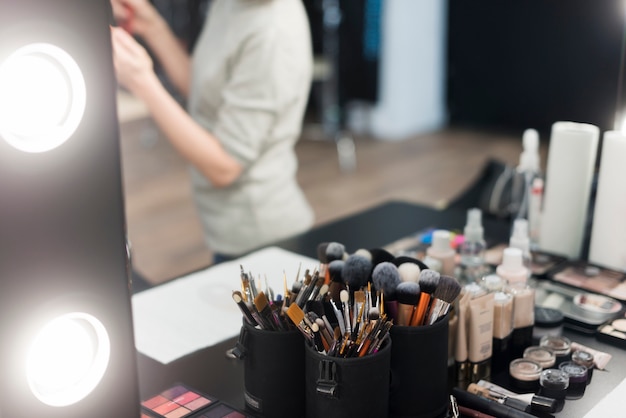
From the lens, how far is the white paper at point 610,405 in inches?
32.6

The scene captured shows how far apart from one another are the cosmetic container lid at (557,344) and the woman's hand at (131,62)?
0.81 meters

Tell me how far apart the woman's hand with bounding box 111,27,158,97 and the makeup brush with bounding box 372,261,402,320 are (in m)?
0.72

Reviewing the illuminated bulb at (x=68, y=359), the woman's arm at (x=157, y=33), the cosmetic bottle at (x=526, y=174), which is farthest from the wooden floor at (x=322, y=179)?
the illuminated bulb at (x=68, y=359)

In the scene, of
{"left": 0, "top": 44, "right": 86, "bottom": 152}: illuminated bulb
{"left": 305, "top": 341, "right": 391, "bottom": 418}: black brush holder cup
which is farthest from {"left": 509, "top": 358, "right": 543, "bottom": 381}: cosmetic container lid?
{"left": 0, "top": 44, "right": 86, "bottom": 152}: illuminated bulb

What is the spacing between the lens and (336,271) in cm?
88

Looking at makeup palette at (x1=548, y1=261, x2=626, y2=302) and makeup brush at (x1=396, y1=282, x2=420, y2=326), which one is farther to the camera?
makeup palette at (x1=548, y1=261, x2=626, y2=302)

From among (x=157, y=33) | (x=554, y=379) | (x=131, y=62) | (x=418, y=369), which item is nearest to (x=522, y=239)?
(x=554, y=379)

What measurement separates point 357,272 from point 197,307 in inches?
14.1

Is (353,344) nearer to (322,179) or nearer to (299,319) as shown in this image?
(299,319)

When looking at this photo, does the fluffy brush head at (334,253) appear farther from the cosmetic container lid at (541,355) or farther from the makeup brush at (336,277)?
the cosmetic container lid at (541,355)

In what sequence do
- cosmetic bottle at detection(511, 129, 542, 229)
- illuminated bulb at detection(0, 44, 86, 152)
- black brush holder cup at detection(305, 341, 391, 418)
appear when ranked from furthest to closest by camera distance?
cosmetic bottle at detection(511, 129, 542, 229)
black brush holder cup at detection(305, 341, 391, 418)
illuminated bulb at detection(0, 44, 86, 152)

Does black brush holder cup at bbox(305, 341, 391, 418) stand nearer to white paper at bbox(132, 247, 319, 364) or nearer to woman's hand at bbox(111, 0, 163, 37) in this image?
white paper at bbox(132, 247, 319, 364)

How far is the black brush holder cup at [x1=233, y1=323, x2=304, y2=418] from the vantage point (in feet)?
2.60

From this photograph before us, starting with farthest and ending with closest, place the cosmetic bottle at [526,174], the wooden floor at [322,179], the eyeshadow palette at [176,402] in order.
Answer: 1. the wooden floor at [322,179]
2. the cosmetic bottle at [526,174]
3. the eyeshadow palette at [176,402]
